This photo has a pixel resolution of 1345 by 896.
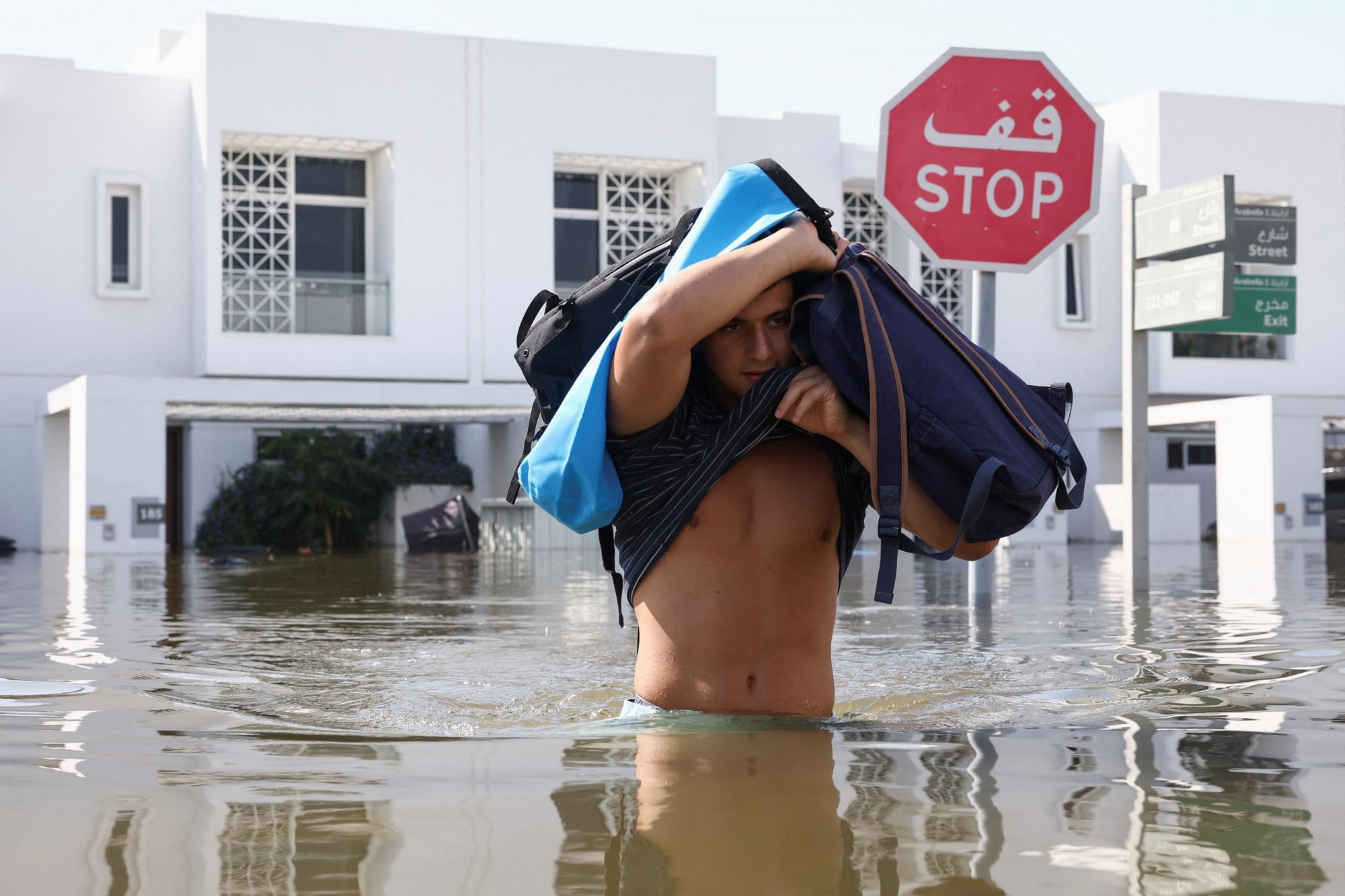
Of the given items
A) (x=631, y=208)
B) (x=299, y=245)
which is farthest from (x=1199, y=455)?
(x=299, y=245)

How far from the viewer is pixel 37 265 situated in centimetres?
2311

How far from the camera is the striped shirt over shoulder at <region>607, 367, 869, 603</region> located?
9.65 ft

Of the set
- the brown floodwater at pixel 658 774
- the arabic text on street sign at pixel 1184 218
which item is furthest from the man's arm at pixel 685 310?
the arabic text on street sign at pixel 1184 218

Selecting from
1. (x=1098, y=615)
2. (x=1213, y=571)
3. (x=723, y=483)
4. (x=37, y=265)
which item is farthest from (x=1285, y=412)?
(x=723, y=483)

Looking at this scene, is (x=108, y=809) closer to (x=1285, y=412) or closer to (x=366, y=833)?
(x=366, y=833)

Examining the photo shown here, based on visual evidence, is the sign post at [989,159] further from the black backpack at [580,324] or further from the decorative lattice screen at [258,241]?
the decorative lattice screen at [258,241]

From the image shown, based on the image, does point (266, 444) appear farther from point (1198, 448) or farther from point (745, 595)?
point (745, 595)

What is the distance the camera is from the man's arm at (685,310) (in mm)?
2668

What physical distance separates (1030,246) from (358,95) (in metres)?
18.9

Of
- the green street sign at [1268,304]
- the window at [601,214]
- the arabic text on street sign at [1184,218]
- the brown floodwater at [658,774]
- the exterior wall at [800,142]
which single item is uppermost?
the exterior wall at [800,142]

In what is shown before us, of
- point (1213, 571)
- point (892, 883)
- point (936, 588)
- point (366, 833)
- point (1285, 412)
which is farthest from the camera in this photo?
point (1285, 412)

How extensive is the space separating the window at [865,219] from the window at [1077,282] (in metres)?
3.74

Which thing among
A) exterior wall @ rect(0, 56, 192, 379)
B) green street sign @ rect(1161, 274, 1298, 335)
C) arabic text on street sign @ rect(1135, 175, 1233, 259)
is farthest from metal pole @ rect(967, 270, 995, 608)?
exterior wall @ rect(0, 56, 192, 379)

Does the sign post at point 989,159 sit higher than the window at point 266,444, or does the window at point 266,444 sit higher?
the sign post at point 989,159
